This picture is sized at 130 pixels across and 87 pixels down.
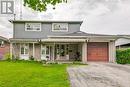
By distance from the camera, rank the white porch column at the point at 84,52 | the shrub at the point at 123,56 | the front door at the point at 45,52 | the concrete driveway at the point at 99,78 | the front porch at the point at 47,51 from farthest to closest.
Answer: the front door at the point at 45,52 → the front porch at the point at 47,51 → the white porch column at the point at 84,52 → the shrub at the point at 123,56 → the concrete driveway at the point at 99,78

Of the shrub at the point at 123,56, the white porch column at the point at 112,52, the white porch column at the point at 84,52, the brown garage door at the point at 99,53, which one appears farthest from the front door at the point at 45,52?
the shrub at the point at 123,56

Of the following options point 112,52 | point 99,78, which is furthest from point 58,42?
point 99,78

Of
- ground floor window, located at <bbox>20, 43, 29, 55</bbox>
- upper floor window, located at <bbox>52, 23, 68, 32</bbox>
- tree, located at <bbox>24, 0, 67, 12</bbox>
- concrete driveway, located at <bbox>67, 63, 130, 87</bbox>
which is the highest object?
upper floor window, located at <bbox>52, 23, 68, 32</bbox>

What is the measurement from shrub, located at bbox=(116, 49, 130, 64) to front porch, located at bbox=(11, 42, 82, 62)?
20.3 feet

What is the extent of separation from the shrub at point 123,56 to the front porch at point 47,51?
20.3 feet

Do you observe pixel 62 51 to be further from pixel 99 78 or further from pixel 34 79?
Answer: pixel 34 79

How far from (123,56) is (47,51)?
11740 mm

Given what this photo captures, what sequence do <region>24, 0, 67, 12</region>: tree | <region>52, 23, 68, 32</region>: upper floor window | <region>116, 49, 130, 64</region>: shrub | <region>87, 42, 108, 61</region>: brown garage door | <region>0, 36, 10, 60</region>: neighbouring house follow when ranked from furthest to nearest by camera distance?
<region>0, 36, 10, 60</region>: neighbouring house
<region>52, 23, 68, 32</region>: upper floor window
<region>87, 42, 108, 61</region>: brown garage door
<region>116, 49, 130, 64</region>: shrub
<region>24, 0, 67, 12</region>: tree

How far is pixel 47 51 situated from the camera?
4316 cm

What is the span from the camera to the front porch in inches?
1672

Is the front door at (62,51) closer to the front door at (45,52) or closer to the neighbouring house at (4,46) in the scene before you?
the front door at (45,52)

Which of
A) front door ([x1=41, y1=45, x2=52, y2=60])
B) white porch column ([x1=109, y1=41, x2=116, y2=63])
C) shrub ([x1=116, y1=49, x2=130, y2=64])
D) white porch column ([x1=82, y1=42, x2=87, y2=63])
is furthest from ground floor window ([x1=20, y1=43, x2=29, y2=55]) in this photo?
shrub ([x1=116, y1=49, x2=130, y2=64])

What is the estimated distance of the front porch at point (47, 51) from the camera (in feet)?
139

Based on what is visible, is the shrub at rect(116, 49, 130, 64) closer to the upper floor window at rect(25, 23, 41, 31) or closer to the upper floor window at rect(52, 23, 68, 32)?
the upper floor window at rect(52, 23, 68, 32)
